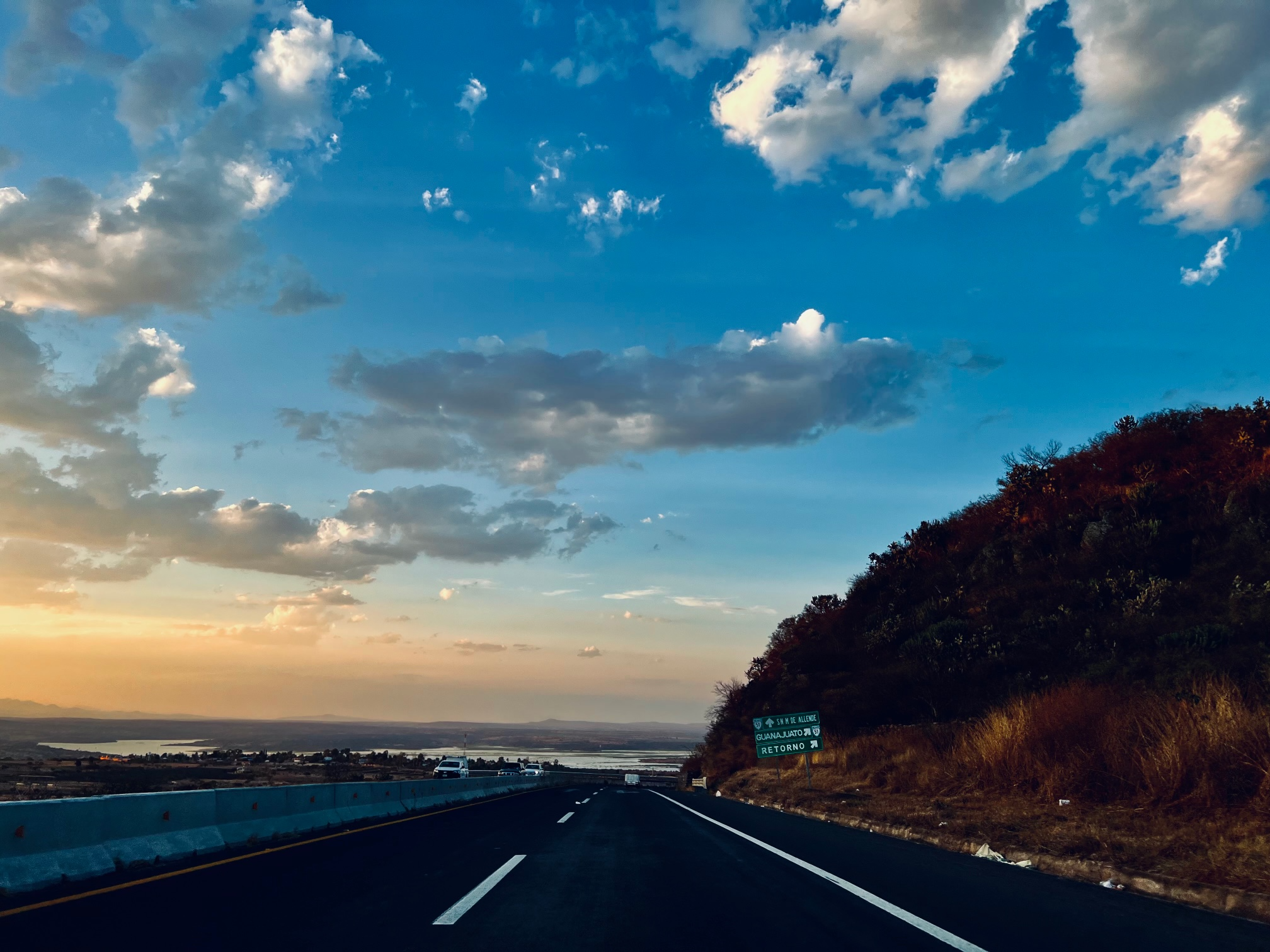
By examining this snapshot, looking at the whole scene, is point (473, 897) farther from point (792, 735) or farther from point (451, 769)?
point (451, 769)

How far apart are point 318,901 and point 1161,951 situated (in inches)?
262

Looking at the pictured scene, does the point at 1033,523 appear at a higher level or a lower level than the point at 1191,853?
higher

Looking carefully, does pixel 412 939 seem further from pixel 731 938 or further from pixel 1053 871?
pixel 1053 871

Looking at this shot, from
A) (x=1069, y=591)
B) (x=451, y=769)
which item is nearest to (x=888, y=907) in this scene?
(x=1069, y=591)

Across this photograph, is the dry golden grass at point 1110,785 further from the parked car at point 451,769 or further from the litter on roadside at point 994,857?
the parked car at point 451,769

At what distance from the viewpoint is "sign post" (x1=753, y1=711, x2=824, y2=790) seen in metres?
28.4

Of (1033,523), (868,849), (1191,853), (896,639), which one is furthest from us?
(1033,523)

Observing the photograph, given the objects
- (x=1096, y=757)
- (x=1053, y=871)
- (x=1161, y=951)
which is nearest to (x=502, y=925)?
(x=1161, y=951)

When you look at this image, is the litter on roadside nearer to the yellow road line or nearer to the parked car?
the yellow road line

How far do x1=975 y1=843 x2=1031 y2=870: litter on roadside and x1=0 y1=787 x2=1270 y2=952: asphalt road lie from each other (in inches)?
9.9

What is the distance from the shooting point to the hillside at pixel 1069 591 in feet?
94.3

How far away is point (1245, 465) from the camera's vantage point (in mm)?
37844

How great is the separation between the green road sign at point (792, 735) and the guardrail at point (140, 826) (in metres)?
16.9

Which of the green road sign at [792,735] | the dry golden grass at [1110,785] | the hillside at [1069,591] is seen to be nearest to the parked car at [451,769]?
the hillside at [1069,591]
